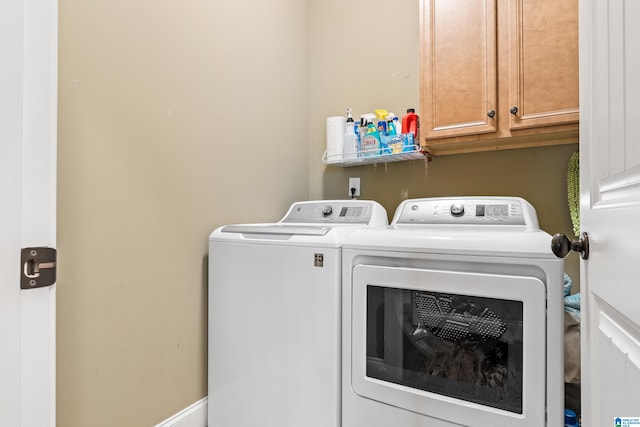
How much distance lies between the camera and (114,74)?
1.30 metres

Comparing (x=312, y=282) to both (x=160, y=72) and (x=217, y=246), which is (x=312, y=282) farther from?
(x=160, y=72)

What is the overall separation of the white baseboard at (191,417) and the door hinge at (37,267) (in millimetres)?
918

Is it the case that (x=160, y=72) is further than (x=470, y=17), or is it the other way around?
(x=470, y=17)

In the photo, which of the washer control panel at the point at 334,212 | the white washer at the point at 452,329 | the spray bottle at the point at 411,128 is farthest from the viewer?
the spray bottle at the point at 411,128

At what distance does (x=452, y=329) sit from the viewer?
1.14m

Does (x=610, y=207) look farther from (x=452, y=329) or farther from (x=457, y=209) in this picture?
A: (x=457, y=209)

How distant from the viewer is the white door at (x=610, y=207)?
48 cm

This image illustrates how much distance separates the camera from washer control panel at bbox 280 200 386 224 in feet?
5.74

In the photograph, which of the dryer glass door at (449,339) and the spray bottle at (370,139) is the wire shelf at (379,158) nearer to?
the spray bottle at (370,139)

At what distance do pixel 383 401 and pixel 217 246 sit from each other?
0.92 m

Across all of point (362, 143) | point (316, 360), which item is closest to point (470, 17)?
point (362, 143)

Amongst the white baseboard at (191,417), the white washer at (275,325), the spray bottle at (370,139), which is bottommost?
the white baseboard at (191,417)

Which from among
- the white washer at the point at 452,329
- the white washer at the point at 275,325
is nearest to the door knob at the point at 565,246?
the white washer at the point at 452,329

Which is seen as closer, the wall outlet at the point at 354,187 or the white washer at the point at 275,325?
the white washer at the point at 275,325
